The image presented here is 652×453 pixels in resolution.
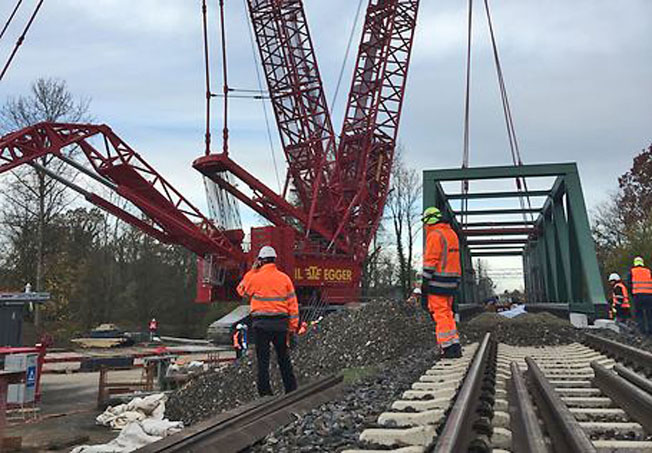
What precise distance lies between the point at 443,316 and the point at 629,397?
257cm

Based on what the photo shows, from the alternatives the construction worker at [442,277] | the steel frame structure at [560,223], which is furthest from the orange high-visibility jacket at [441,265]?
the steel frame structure at [560,223]

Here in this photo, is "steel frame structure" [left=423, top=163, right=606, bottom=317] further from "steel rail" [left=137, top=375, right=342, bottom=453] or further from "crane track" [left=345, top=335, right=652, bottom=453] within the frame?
"steel rail" [left=137, top=375, right=342, bottom=453]

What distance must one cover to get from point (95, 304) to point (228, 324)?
48.3ft

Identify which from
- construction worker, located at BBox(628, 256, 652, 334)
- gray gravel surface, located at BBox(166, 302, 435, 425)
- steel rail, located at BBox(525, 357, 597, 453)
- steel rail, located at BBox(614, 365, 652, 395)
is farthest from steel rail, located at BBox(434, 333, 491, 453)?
construction worker, located at BBox(628, 256, 652, 334)

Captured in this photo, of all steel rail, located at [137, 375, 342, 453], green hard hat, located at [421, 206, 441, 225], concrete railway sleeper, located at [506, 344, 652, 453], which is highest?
green hard hat, located at [421, 206, 441, 225]

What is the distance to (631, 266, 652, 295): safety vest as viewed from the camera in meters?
10.6

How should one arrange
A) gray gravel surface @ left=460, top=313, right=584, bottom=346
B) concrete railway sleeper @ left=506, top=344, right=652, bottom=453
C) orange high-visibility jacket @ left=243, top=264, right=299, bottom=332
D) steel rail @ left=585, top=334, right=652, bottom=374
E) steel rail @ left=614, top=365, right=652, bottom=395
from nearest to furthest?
concrete railway sleeper @ left=506, top=344, right=652, bottom=453, steel rail @ left=614, top=365, right=652, bottom=395, steel rail @ left=585, top=334, right=652, bottom=374, orange high-visibility jacket @ left=243, top=264, right=299, bottom=332, gray gravel surface @ left=460, top=313, right=584, bottom=346

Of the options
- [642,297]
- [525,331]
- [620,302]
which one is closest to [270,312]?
[525,331]

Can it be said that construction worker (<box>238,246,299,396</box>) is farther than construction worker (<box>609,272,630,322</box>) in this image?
No

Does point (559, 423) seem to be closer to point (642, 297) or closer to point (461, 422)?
point (461, 422)

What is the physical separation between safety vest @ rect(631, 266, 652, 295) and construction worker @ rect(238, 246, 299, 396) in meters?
8.42

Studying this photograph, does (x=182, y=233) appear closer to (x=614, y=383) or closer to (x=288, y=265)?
(x=288, y=265)

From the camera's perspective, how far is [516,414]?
330 cm

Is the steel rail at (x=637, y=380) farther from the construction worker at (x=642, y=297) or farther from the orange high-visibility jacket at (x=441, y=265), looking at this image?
the construction worker at (x=642, y=297)
